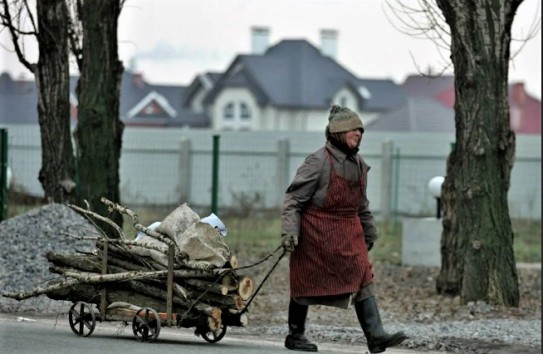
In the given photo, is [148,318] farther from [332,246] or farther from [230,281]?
[332,246]

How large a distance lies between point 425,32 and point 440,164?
19219 millimetres

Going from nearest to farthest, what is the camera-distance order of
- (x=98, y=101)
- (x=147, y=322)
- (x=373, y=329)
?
1. (x=373, y=329)
2. (x=147, y=322)
3. (x=98, y=101)

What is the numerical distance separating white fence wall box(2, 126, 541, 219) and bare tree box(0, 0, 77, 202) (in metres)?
12.6

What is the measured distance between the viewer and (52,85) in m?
19.7

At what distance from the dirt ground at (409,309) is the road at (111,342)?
861mm

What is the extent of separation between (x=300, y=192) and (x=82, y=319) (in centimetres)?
228

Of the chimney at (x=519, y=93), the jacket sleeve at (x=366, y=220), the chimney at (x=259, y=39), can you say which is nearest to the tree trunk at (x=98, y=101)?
the jacket sleeve at (x=366, y=220)

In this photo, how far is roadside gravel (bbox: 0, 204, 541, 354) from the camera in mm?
13508

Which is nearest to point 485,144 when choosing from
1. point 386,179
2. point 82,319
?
point 82,319

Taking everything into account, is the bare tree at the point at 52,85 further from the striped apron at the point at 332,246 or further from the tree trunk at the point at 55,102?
the striped apron at the point at 332,246

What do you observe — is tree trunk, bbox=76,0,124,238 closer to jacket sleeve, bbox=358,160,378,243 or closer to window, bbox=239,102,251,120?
jacket sleeve, bbox=358,160,378,243

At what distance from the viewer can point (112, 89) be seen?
19.2 metres

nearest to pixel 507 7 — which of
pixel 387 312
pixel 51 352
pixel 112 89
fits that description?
pixel 387 312

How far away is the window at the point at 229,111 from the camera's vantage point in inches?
3514
